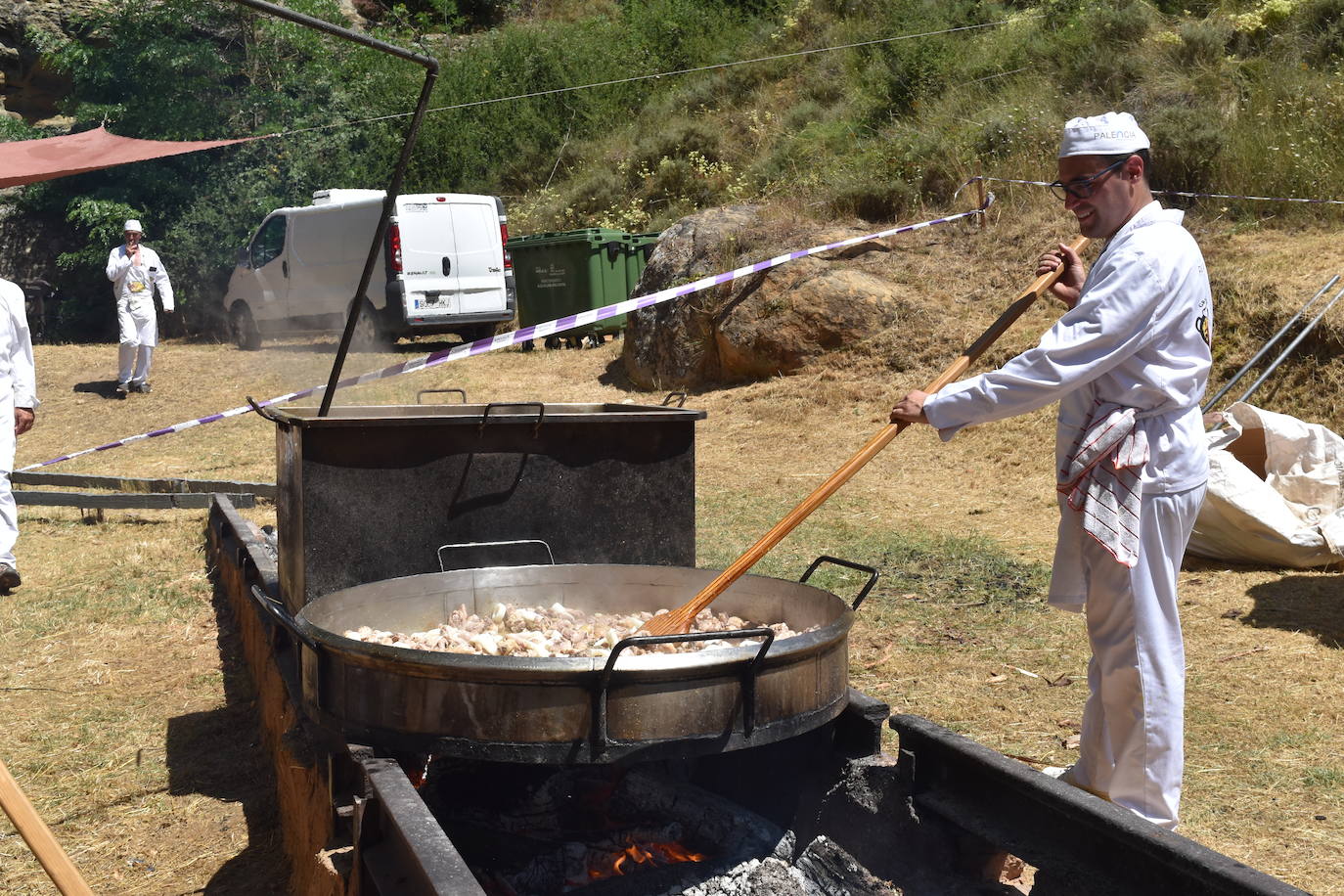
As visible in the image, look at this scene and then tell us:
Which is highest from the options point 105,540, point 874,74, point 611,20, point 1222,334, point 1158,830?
point 611,20

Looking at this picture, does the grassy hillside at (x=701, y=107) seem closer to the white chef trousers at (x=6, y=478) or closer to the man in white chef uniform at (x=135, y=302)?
the man in white chef uniform at (x=135, y=302)

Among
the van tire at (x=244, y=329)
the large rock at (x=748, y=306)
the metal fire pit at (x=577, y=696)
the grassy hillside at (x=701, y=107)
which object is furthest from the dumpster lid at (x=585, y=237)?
the metal fire pit at (x=577, y=696)

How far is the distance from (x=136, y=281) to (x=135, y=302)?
0.29 meters

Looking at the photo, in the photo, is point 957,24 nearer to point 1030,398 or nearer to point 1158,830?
point 1030,398

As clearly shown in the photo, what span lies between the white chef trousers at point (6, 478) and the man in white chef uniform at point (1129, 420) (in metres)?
6.35

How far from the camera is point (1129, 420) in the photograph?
3.30 m

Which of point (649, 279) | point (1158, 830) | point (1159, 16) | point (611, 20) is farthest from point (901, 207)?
point (611, 20)

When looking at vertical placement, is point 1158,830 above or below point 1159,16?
below

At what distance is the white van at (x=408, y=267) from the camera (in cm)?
1744

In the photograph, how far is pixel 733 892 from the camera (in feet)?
9.73

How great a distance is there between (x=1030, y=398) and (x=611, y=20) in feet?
107

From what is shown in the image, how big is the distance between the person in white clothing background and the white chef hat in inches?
260

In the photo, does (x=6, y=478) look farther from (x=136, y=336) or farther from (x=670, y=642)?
(x=136, y=336)

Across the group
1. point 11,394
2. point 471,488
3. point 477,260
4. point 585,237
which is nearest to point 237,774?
point 471,488
